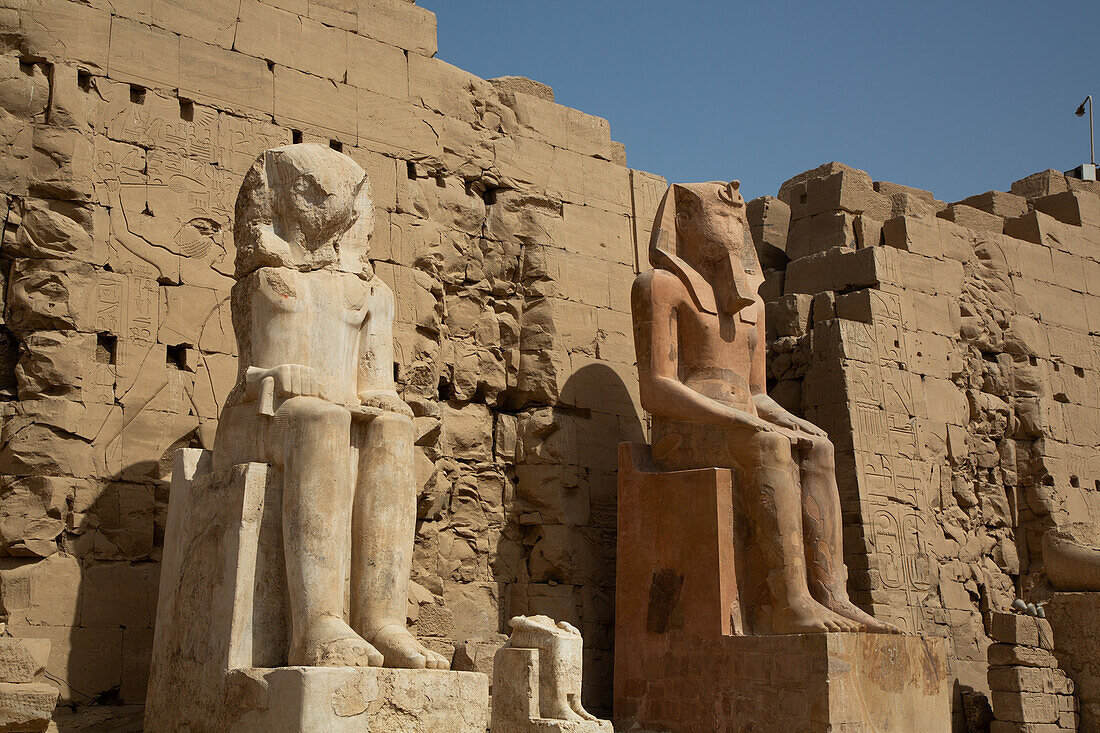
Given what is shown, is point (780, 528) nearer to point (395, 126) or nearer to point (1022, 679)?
point (1022, 679)

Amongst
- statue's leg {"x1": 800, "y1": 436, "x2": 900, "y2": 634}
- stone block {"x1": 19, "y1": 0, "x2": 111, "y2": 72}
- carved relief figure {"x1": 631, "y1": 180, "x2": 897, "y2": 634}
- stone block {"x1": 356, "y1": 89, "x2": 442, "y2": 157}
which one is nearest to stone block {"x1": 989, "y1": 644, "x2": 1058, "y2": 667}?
statue's leg {"x1": 800, "y1": 436, "x2": 900, "y2": 634}

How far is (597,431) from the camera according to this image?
7586 mm

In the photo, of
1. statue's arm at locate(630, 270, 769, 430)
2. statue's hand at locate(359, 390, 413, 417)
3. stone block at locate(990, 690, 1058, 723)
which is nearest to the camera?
statue's hand at locate(359, 390, 413, 417)

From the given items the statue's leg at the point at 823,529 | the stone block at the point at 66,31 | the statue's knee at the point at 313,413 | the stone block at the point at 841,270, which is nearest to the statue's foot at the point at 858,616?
the statue's leg at the point at 823,529

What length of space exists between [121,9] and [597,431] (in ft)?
11.9

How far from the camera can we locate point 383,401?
5.03 meters

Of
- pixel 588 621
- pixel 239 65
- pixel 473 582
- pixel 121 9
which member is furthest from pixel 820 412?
pixel 121 9

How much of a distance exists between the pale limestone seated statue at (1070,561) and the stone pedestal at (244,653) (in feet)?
16.8

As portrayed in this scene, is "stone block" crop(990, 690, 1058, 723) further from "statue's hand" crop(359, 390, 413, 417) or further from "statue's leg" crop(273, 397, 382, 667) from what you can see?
"statue's leg" crop(273, 397, 382, 667)

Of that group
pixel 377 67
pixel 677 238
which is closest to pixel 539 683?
pixel 677 238

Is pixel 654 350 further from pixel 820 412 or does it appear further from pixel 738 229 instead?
pixel 820 412

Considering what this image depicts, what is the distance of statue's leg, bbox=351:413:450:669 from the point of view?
4645 mm

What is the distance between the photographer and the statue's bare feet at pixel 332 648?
4.29m

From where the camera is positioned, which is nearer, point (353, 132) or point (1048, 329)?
point (353, 132)
